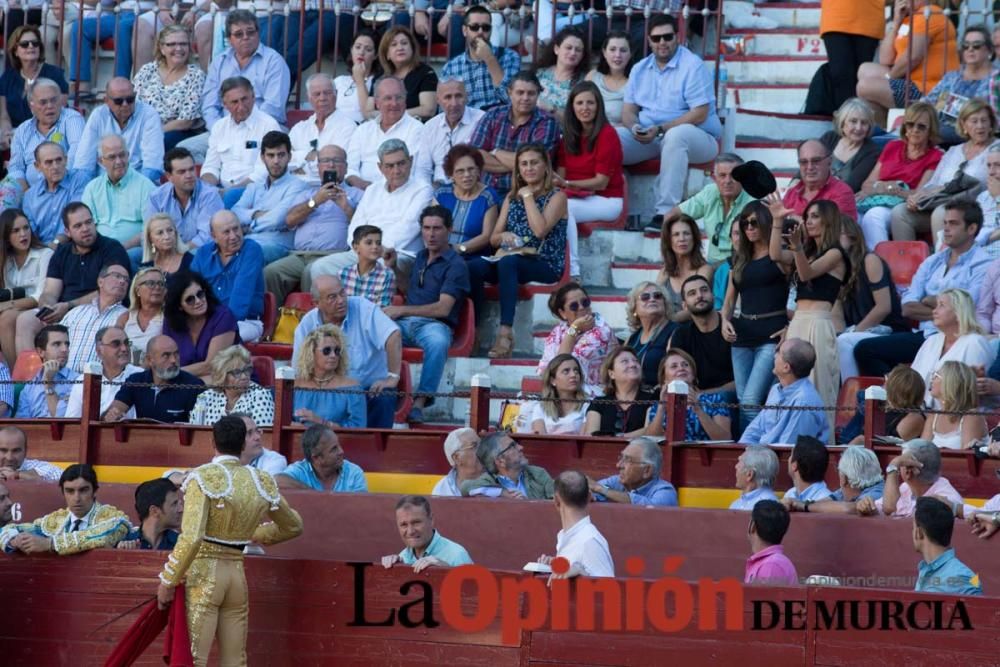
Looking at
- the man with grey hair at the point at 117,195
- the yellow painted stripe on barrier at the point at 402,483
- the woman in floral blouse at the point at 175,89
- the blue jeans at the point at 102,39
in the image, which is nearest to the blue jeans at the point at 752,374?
the yellow painted stripe on barrier at the point at 402,483

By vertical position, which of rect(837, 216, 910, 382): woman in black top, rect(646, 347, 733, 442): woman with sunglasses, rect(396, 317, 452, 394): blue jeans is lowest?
rect(646, 347, 733, 442): woman with sunglasses

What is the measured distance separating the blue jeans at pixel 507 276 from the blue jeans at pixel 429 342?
0.43 m

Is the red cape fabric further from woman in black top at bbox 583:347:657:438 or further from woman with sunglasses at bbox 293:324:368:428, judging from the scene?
woman in black top at bbox 583:347:657:438

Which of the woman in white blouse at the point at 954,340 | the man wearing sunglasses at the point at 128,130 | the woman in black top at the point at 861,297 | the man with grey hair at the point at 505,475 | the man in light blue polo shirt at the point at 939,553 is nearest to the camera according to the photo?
the man in light blue polo shirt at the point at 939,553

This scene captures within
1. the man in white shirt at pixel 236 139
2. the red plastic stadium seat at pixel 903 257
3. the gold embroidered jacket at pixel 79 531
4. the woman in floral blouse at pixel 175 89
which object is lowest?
the gold embroidered jacket at pixel 79 531

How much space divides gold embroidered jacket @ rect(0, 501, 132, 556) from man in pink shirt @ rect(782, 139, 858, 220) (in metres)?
4.66

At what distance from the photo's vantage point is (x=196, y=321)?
13.4 meters

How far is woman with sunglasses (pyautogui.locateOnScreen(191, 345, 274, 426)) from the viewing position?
12.5 meters

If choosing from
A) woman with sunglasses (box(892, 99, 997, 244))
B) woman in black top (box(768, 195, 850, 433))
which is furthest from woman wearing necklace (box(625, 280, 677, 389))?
woman with sunglasses (box(892, 99, 997, 244))

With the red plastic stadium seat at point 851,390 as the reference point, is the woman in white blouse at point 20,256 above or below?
above

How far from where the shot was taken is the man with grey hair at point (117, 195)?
1523 cm

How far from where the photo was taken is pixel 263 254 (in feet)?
47.4

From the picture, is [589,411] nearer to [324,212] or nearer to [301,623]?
[301,623]

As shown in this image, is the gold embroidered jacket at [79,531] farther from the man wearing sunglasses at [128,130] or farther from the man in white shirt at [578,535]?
the man wearing sunglasses at [128,130]
